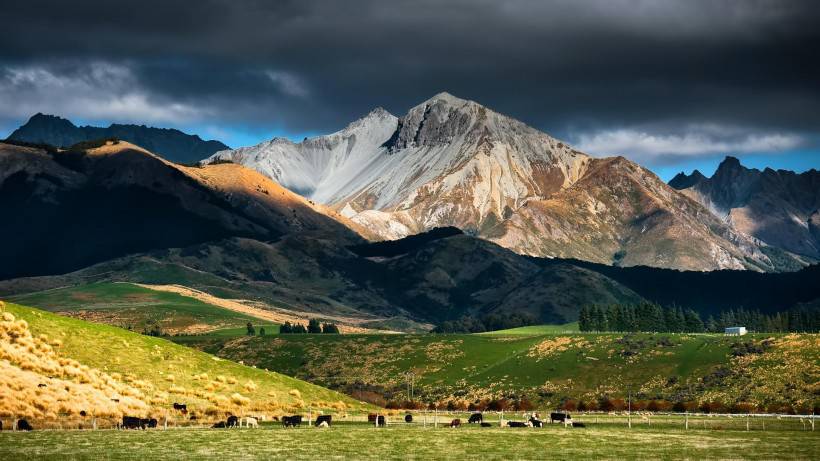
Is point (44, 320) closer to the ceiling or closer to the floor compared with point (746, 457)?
closer to the ceiling

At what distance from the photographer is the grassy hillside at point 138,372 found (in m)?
99.9

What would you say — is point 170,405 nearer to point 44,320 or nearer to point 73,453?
point 44,320

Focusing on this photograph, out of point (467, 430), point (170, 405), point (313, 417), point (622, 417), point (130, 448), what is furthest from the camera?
point (622, 417)

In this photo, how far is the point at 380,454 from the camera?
71500mm

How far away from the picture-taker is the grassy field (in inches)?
2749

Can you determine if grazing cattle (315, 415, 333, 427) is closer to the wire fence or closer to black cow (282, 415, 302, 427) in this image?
the wire fence

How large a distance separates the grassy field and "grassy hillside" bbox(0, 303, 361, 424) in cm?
1568

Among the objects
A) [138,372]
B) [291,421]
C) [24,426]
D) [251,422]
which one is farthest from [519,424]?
[24,426]

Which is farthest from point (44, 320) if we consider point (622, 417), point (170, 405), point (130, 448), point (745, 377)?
point (745, 377)

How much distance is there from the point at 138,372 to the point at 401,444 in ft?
148

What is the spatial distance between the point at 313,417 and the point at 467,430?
71.2 ft

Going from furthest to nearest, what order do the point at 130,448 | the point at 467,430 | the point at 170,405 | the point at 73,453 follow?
the point at 170,405, the point at 467,430, the point at 130,448, the point at 73,453

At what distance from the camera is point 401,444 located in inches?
3155

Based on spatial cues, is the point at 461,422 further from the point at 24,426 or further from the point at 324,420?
the point at 24,426
